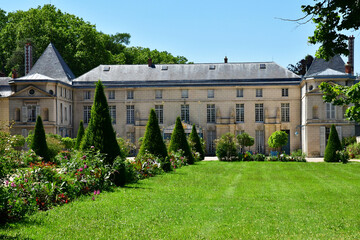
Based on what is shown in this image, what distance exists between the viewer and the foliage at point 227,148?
27406 millimetres

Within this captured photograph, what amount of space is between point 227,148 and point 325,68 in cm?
1214

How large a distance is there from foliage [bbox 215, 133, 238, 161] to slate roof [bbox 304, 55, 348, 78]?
9.80 metres

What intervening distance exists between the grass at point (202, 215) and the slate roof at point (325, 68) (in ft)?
75.0

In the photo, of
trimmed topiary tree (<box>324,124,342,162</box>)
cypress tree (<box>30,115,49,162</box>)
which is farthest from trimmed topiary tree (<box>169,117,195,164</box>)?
trimmed topiary tree (<box>324,124,342,162</box>)

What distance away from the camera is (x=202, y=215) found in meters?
8.01

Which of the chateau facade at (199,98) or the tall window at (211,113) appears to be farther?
the tall window at (211,113)

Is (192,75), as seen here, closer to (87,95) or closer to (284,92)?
(284,92)

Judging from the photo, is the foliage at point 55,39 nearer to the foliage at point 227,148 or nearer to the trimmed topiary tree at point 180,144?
the foliage at point 227,148

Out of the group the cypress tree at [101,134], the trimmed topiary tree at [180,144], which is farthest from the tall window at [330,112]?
the cypress tree at [101,134]

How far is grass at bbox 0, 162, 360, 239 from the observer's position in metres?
6.67

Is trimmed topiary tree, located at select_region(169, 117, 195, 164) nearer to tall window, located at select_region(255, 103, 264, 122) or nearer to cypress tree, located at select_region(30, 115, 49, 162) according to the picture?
cypress tree, located at select_region(30, 115, 49, 162)

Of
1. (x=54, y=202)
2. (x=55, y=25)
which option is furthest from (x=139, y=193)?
(x=55, y=25)

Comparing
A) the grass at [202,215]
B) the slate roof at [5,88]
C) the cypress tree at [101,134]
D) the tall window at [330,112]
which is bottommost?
the grass at [202,215]

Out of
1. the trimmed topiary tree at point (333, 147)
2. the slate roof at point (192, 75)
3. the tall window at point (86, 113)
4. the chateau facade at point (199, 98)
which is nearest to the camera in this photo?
the trimmed topiary tree at point (333, 147)
